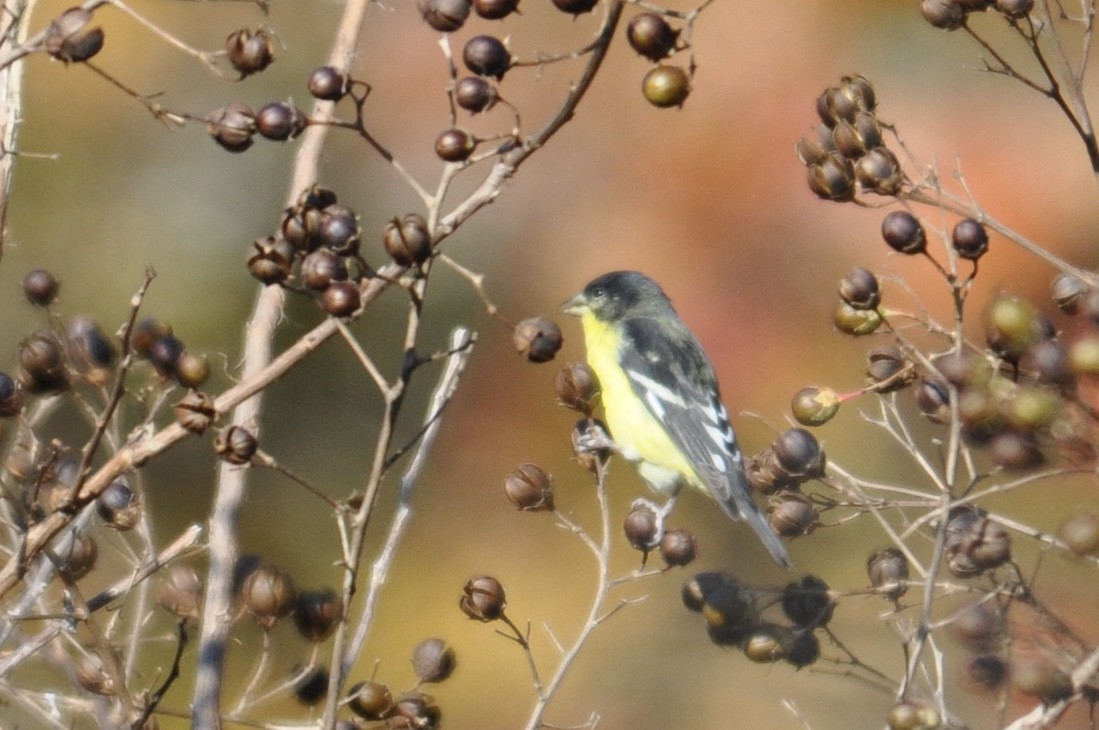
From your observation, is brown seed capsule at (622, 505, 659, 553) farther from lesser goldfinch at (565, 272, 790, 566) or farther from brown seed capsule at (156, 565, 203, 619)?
lesser goldfinch at (565, 272, 790, 566)

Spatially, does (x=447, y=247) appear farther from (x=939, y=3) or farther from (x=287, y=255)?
(x=287, y=255)

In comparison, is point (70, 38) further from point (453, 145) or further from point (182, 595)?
point (182, 595)

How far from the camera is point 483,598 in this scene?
195cm

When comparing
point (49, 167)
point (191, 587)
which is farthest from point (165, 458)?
point (191, 587)

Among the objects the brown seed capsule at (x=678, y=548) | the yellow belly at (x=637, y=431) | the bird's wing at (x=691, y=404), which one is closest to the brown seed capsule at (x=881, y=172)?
the brown seed capsule at (x=678, y=548)

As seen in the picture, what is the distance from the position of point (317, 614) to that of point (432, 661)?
0.24 metres

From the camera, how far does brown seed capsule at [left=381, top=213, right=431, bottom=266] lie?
1.35 m

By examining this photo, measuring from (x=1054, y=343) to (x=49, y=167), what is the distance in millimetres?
3912

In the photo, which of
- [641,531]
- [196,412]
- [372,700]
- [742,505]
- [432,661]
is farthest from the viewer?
[742,505]

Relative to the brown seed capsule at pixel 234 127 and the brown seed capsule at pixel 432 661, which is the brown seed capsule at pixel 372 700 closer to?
the brown seed capsule at pixel 432 661

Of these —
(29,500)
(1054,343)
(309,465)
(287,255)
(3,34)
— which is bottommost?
(309,465)

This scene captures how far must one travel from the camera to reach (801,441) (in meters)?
2.10

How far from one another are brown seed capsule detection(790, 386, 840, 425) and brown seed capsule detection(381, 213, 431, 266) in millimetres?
1045

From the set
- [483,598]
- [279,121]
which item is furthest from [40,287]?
[483,598]
